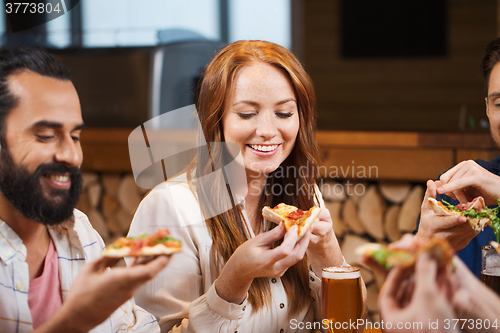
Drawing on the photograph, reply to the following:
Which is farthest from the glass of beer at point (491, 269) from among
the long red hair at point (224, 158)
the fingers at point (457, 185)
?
the long red hair at point (224, 158)

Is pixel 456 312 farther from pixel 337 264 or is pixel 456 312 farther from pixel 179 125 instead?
pixel 179 125

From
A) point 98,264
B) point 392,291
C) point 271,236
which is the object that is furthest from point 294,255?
point 98,264

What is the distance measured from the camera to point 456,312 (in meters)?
0.81

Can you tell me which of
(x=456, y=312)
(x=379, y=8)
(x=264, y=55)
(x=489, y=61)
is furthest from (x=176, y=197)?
(x=379, y=8)

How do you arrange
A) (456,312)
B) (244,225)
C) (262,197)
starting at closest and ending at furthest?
(456,312) < (244,225) < (262,197)

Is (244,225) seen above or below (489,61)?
below

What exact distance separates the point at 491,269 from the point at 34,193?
3.41 ft

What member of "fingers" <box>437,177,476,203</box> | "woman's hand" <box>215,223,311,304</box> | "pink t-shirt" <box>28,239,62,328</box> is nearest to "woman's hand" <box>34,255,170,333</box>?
"pink t-shirt" <box>28,239,62,328</box>

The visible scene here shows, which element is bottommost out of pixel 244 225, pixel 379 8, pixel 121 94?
pixel 244 225

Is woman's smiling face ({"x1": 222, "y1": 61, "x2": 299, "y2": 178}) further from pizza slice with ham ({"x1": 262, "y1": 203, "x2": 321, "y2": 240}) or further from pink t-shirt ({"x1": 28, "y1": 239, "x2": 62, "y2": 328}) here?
pink t-shirt ({"x1": 28, "y1": 239, "x2": 62, "y2": 328})

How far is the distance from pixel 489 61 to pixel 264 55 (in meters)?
0.76

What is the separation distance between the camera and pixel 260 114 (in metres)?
1.39

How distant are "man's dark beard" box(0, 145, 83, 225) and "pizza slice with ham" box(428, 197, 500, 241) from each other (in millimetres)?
986

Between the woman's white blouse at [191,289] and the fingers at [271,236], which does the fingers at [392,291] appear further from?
the woman's white blouse at [191,289]
